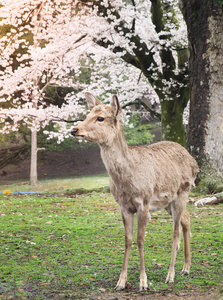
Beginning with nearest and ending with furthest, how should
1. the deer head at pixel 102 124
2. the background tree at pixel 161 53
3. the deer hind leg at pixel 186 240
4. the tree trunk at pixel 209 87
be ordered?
1. the deer head at pixel 102 124
2. the deer hind leg at pixel 186 240
3. the tree trunk at pixel 209 87
4. the background tree at pixel 161 53

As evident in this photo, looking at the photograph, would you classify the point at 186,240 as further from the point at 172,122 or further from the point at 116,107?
the point at 172,122

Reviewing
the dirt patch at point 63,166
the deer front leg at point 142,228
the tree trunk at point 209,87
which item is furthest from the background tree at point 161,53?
the dirt patch at point 63,166

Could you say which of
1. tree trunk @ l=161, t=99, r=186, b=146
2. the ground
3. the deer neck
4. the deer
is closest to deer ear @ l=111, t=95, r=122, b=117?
the deer

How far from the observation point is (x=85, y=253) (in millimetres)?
6730

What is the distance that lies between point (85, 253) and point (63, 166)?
24521 millimetres

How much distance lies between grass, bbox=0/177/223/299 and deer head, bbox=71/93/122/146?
1.72m

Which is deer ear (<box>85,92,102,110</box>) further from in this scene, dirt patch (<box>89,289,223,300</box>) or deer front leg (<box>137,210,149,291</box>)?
dirt patch (<box>89,289,223,300</box>)

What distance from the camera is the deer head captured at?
4.56 meters

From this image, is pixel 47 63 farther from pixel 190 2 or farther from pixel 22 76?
pixel 190 2

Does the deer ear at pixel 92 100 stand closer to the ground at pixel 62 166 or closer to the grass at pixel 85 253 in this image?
the grass at pixel 85 253

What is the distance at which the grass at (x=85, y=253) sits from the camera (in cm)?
509

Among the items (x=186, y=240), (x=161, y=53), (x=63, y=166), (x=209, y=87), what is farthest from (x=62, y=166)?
(x=186, y=240)

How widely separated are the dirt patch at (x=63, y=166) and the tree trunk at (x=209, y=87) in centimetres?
1793

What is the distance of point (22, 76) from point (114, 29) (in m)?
6.30
